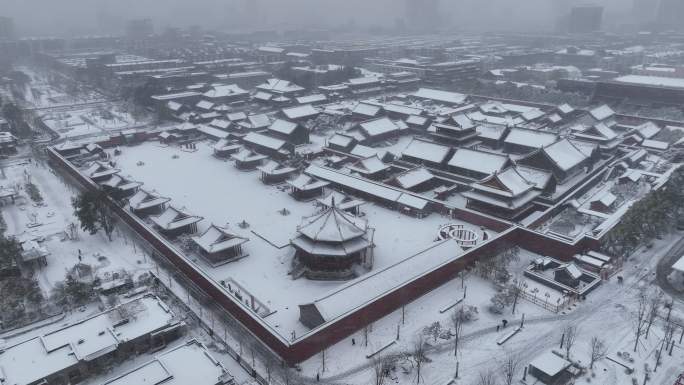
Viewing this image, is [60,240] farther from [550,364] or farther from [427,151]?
[550,364]

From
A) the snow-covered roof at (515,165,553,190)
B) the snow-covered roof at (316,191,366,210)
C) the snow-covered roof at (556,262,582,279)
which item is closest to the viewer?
the snow-covered roof at (556,262,582,279)

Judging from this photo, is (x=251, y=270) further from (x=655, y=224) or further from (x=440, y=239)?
(x=655, y=224)

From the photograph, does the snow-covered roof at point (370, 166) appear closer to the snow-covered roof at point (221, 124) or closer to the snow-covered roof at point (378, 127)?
the snow-covered roof at point (378, 127)

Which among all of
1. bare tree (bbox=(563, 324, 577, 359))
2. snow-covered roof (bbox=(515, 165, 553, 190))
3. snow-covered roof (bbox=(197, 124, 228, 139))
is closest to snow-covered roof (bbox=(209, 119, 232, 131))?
snow-covered roof (bbox=(197, 124, 228, 139))

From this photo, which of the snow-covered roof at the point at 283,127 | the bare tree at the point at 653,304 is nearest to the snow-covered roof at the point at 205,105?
the snow-covered roof at the point at 283,127

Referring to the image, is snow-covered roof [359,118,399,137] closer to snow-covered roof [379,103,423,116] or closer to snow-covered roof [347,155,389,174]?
snow-covered roof [379,103,423,116]

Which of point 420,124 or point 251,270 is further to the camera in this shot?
point 420,124

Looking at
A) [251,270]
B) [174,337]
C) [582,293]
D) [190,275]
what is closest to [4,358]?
[174,337]
